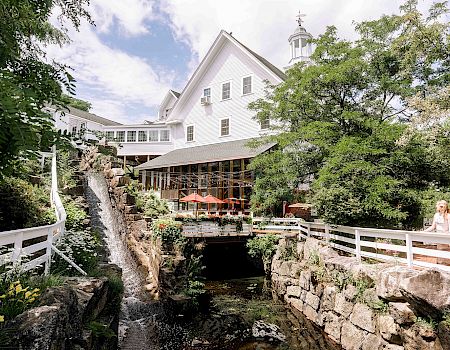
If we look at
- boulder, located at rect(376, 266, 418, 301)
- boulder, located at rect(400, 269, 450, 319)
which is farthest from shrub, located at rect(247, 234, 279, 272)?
boulder, located at rect(400, 269, 450, 319)

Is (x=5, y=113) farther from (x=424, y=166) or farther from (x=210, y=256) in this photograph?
(x=210, y=256)

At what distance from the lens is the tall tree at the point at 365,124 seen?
9.87m

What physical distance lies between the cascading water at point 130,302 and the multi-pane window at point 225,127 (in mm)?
9871

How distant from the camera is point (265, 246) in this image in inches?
555

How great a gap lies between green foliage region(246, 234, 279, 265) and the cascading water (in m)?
5.42

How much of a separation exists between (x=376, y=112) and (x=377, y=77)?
1.42 m

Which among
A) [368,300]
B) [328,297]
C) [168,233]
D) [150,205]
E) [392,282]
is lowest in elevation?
[328,297]

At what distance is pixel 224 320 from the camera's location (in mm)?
9469

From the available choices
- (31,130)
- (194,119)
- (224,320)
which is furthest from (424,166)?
(194,119)

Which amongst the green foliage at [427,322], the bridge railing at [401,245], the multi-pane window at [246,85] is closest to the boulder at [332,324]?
the bridge railing at [401,245]

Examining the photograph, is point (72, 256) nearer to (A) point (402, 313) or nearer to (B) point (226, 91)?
(A) point (402, 313)

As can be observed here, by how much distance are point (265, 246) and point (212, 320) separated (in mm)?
5298

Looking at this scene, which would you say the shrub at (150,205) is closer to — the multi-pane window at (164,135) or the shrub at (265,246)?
the shrub at (265,246)

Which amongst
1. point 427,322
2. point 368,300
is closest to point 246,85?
point 368,300
